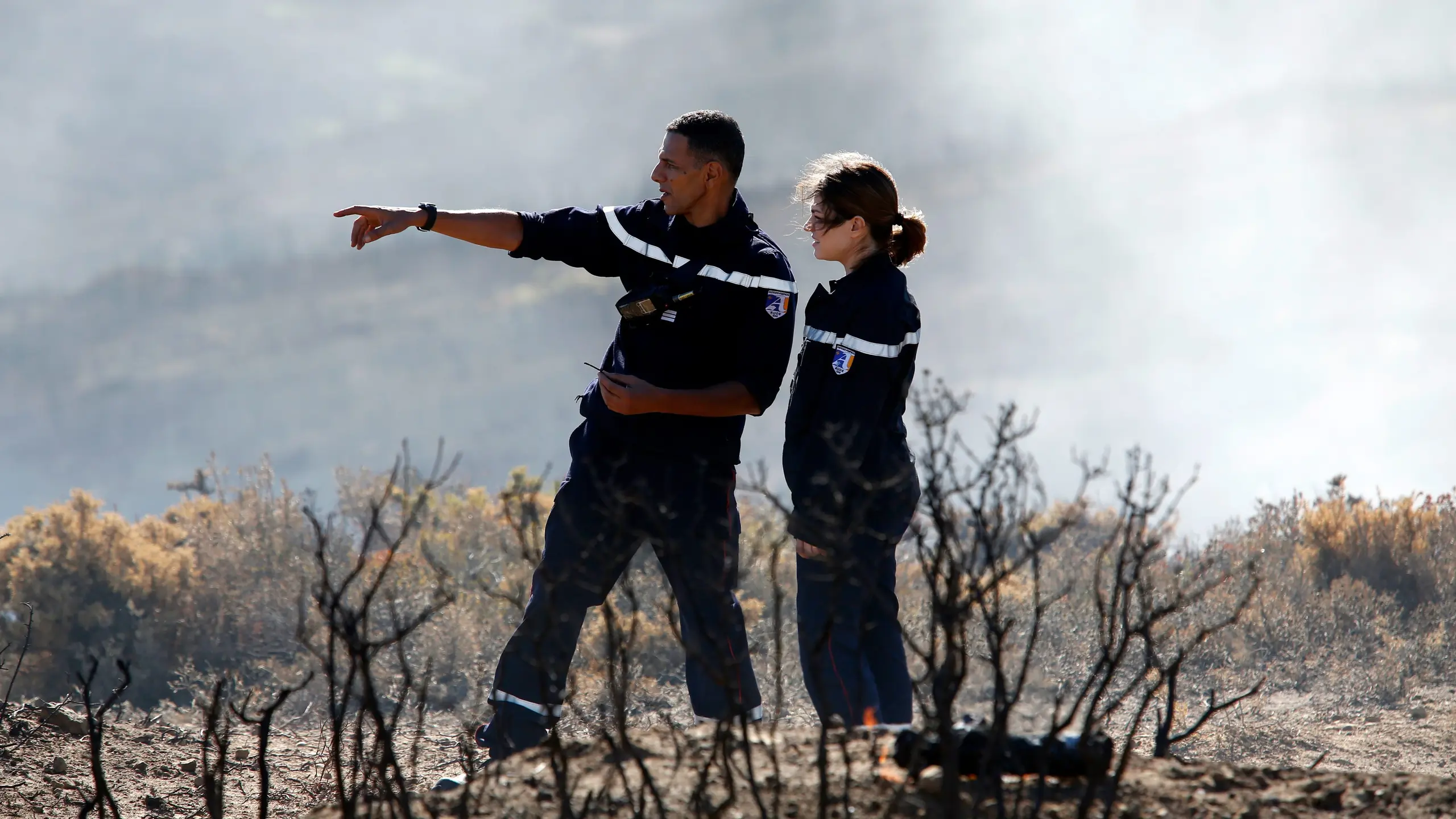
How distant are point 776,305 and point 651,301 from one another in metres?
0.37

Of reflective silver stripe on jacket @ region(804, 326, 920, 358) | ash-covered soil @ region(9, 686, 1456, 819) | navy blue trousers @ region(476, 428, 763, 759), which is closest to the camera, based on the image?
ash-covered soil @ region(9, 686, 1456, 819)

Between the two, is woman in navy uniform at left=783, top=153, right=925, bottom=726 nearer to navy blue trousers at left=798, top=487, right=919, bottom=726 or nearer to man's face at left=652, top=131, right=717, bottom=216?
navy blue trousers at left=798, top=487, right=919, bottom=726

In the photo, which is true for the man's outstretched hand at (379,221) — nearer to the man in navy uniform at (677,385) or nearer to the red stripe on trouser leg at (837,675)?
the man in navy uniform at (677,385)

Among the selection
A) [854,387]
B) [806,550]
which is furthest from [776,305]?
[806,550]

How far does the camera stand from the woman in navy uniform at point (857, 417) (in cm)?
392

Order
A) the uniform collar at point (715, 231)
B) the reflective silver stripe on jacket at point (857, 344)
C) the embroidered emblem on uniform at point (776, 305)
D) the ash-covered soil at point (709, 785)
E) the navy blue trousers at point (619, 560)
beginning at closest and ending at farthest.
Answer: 1. the ash-covered soil at point (709, 785)
2. the navy blue trousers at point (619, 560)
3. the reflective silver stripe on jacket at point (857, 344)
4. the embroidered emblem on uniform at point (776, 305)
5. the uniform collar at point (715, 231)

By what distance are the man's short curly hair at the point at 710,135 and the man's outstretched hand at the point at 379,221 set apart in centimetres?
86

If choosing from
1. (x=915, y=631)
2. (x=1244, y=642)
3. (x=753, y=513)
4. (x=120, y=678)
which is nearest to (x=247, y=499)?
(x=120, y=678)

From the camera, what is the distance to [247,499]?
1124 cm

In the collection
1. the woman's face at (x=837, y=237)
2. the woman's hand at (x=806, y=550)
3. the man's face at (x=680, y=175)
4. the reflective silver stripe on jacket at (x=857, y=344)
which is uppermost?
the man's face at (x=680, y=175)

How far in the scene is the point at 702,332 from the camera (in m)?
4.13

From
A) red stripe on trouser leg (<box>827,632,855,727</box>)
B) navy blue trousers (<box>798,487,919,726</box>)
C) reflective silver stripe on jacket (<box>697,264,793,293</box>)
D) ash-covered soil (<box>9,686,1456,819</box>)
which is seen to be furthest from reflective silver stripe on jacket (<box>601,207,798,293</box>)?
ash-covered soil (<box>9,686,1456,819</box>)

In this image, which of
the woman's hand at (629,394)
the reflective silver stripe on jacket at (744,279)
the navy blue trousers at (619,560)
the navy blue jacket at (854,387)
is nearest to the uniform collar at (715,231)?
the reflective silver stripe on jacket at (744,279)

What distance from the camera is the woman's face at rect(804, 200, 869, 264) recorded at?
13.6 ft
